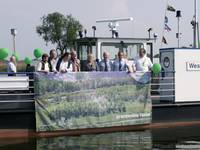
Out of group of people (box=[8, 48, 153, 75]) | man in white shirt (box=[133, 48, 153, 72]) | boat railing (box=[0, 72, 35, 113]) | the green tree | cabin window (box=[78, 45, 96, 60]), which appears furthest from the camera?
the green tree

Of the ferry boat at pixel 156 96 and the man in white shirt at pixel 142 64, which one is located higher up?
the man in white shirt at pixel 142 64

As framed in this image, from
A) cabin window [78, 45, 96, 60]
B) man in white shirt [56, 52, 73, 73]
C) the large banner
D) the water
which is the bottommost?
the water

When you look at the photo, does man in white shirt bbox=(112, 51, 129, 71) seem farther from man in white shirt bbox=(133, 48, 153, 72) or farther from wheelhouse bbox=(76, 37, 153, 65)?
wheelhouse bbox=(76, 37, 153, 65)

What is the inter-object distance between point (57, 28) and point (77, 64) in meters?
30.5

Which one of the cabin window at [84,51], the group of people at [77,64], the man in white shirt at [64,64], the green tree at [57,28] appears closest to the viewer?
the group of people at [77,64]

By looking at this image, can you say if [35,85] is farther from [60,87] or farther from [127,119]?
[127,119]

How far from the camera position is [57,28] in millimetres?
44812

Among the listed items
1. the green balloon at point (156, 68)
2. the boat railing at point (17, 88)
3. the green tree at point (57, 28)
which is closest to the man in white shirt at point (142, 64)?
the green balloon at point (156, 68)

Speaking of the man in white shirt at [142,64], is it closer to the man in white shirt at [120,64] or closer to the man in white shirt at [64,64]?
the man in white shirt at [120,64]

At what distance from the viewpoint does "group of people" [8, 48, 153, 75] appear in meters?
14.2

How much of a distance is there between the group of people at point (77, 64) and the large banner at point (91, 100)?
30 cm

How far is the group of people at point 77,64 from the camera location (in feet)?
46.6

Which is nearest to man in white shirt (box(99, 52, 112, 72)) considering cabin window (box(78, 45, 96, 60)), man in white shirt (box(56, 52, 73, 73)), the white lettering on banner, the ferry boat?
man in white shirt (box(56, 52, 73, 73))

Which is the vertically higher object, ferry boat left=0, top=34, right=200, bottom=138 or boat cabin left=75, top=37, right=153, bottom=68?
boat cabin left=75, top=37, right=153, bottom=68
